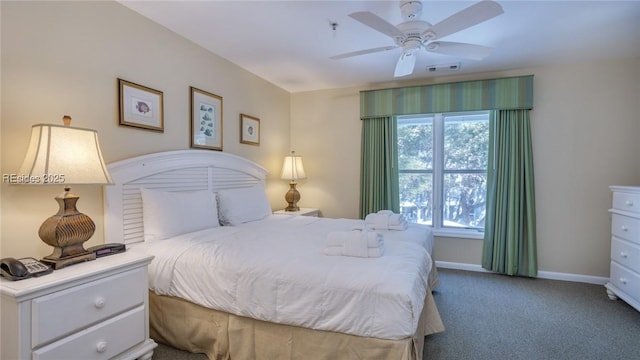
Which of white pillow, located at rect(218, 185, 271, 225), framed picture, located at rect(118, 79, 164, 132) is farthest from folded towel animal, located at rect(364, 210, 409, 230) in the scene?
framed picture, located at rect(118, 79, 164, 132)

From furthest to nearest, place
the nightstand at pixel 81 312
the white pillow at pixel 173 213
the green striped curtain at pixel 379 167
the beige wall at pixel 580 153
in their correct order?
the green striped curtain at pixel 379 167 → the beige wall at pixel 580 153 → the white pillow at pixel 173 213 → the nightstand at pixel 81 312

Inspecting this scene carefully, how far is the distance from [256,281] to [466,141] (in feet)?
10.9

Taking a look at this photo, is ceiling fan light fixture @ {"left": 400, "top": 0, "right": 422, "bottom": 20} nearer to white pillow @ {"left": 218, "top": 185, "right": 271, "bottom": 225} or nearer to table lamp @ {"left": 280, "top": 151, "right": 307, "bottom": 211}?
white pillow @ {"left": 218, "top": 185, "right": 271, "bottom": 225}

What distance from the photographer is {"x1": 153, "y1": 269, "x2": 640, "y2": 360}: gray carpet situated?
6.99 ft

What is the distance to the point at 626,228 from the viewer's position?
2.78 m

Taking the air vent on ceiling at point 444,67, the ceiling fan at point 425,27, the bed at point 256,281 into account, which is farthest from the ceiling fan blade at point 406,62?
the bed at point 256,281

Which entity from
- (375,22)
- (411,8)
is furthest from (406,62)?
(375,22)

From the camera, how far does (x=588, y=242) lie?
350 cm

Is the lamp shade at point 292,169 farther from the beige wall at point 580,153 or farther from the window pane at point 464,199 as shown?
the beige wall at point 580,153

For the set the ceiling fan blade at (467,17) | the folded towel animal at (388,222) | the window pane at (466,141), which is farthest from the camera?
the window pane at (466,141)

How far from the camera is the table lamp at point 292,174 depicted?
4.24 metres

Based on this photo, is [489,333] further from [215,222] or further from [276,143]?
[276,143]

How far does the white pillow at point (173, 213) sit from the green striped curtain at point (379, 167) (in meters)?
2.18

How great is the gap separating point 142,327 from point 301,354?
3.09ft
